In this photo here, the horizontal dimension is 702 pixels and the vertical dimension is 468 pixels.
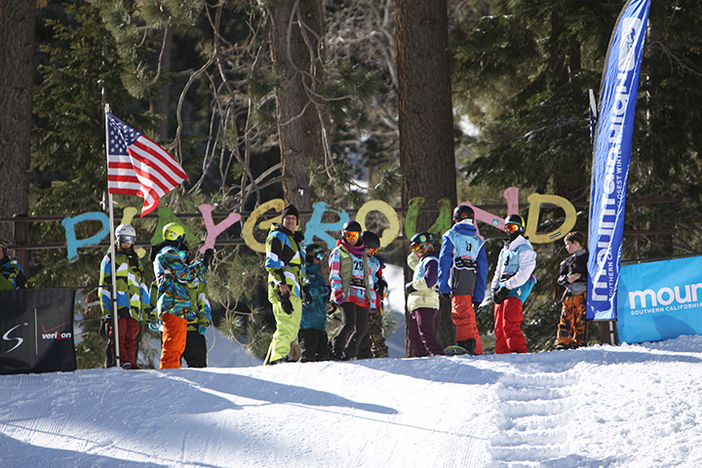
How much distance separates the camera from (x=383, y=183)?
367 inches

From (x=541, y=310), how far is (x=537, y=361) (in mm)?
5329

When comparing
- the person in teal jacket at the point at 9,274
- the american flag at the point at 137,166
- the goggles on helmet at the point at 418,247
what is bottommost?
the person in teal jacket at the point at 9,274

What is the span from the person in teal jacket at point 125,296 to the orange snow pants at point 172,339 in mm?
487

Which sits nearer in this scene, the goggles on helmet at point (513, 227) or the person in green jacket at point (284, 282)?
the person in green jacket at point (284, 282)

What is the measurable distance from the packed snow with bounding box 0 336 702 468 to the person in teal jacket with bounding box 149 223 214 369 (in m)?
0.34

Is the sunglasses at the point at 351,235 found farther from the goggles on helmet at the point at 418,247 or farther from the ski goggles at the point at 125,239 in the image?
the ski goggles at the point at 125,239

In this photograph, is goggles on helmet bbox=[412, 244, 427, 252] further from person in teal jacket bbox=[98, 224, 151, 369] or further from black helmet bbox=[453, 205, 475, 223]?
person in teal jacket bbox=[98, 224, 151, 369]

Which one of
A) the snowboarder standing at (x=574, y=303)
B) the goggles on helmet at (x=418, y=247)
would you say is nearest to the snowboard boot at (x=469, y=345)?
the snowboarder standing at (x=574, y=303)

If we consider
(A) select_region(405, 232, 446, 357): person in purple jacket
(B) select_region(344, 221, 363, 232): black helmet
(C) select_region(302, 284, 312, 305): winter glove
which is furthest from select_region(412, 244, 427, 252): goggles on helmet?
(C) select_region(302, 284, 312, 305): winter glove

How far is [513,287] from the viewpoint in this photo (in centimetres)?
720

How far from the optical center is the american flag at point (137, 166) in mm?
7445

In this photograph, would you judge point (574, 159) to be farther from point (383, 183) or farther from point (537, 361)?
point (537, 361)

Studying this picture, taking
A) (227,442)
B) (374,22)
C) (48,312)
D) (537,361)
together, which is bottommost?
(227,442)

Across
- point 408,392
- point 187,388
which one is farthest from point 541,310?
point 187,388
